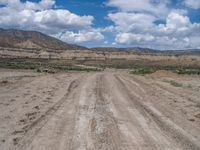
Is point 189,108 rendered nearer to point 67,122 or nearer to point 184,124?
point 184,124

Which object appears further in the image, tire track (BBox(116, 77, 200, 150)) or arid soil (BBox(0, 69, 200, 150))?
tire track (BBox(116, 77, 200, 150))

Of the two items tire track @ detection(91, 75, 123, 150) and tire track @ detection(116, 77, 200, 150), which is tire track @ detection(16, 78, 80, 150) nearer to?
tire track @ detection(91, 75, 123, 150)

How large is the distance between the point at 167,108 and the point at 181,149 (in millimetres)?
7428

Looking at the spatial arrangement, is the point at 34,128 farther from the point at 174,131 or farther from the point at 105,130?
the point at 174,131

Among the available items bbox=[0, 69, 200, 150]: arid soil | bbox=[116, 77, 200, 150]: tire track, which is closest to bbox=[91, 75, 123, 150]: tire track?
bbox=[0, 69, 200, 150]: arid soil

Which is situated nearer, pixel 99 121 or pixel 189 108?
pixel 99 121

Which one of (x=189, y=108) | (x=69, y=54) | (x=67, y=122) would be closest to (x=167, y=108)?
(x=189, y=108)

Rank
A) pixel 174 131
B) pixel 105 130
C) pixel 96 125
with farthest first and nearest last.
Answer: pixel 96 125, pixel 174 131, pixel 105 130

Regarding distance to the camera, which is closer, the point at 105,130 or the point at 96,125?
the point at 105,130

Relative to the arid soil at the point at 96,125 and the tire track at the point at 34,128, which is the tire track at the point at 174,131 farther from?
the tire track at the point at 34,128

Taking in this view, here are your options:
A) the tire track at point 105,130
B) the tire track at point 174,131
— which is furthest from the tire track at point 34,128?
the tire track at point 174,131

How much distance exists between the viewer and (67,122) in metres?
11.6

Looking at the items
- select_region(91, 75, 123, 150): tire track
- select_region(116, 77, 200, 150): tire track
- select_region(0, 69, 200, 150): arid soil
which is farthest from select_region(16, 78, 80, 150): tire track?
select_region(116, 77, 200, 150): tire track

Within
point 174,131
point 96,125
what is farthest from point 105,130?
point 174,131
